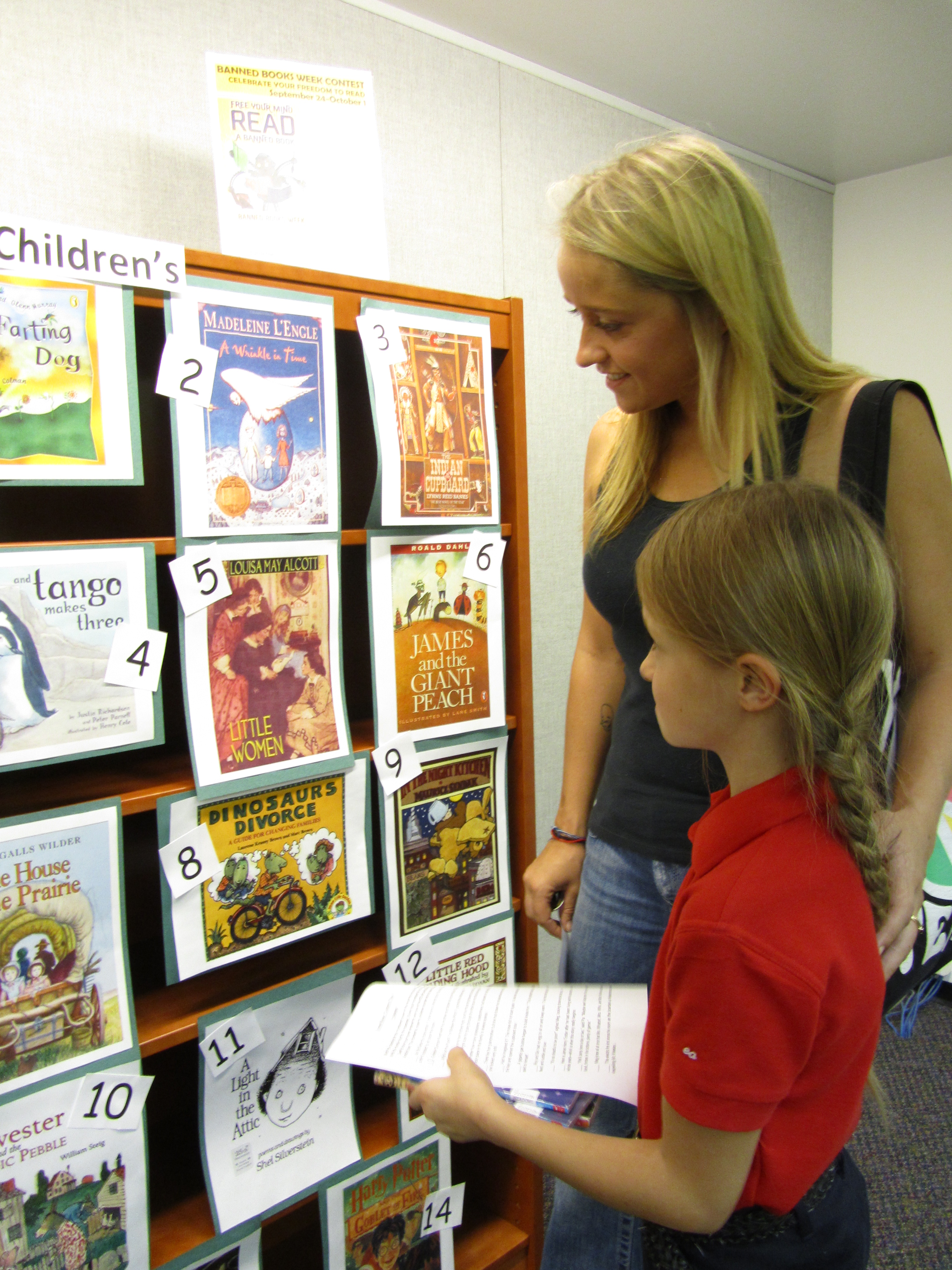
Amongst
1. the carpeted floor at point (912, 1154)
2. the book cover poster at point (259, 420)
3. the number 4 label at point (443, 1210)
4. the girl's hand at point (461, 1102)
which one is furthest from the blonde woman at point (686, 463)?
the carpeted floor at point (912, 1154)

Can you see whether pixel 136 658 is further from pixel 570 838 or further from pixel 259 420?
pixel 570 838

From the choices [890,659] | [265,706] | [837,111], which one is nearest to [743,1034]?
[890,659]

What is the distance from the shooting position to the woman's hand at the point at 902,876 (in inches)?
31.6

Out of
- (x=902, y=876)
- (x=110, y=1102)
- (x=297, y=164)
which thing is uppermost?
(x=297, y=164)

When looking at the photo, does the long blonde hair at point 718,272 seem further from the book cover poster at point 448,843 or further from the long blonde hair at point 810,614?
the book cover poster at point 448,843

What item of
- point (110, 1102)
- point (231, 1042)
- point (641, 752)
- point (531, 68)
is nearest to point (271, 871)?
point (231, 1042)

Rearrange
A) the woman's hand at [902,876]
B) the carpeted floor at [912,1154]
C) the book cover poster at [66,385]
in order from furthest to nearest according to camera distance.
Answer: the carpeted floor at [912,1154] → the book cover poster at [66,385] → the woman's hand at [902,876]

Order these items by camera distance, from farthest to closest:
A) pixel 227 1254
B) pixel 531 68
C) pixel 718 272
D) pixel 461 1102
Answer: pixel 531 68
pixel 227 1254
pixel 718 272
pixel 461 1102

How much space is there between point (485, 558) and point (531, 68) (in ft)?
4.55

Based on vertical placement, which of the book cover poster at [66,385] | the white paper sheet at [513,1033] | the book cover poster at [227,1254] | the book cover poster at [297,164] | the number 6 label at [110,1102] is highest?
the book cover poster at [297,164]

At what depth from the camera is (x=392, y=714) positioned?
138 cm

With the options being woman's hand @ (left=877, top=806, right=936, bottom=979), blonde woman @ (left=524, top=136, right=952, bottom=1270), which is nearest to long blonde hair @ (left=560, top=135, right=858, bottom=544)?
blonde woman @ (left=524, top=136, right=952, bottom=1270)

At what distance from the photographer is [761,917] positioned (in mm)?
659

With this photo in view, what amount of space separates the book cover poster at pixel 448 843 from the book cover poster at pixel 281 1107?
0.15 metres
